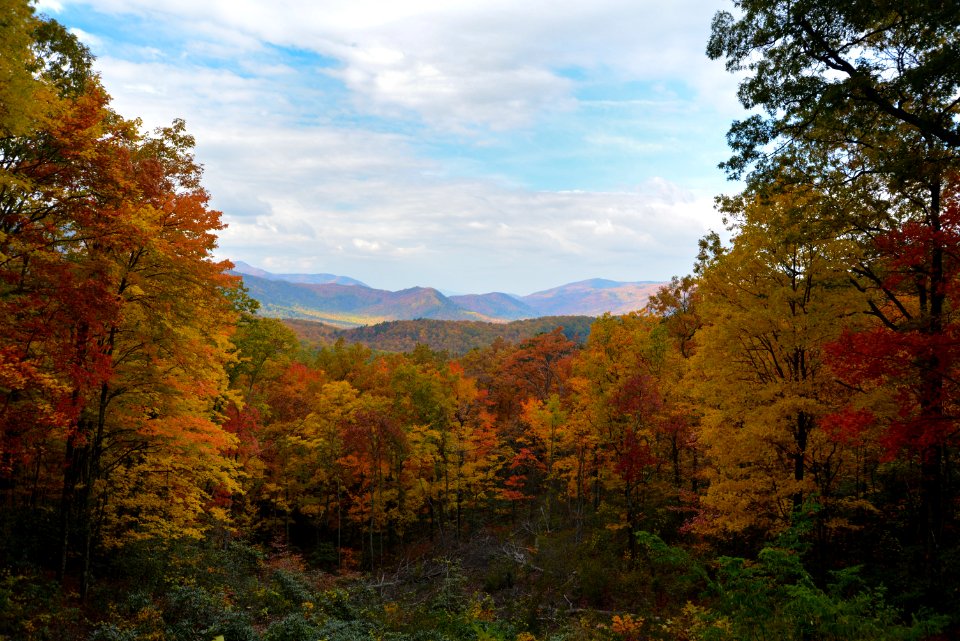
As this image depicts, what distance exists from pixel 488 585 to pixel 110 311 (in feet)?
60.4

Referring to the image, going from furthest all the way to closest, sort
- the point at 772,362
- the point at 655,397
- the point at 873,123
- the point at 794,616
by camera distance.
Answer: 1. the point at 655,397
2. the point at 772,362
3. the point at 873,123
4. the point at 794,616

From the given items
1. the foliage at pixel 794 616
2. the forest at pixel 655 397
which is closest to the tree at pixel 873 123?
the forest at pixel 655 397

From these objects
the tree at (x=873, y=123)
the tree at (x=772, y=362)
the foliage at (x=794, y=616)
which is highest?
the tree at (x=873, y=123)

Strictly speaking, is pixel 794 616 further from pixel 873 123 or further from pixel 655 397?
pixel 655 397

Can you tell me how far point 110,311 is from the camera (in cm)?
1161

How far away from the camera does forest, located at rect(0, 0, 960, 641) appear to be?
9.52m

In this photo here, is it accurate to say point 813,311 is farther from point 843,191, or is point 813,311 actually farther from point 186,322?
point 186,322

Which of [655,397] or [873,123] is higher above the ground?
[873,123]

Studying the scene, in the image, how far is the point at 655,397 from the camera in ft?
70.4

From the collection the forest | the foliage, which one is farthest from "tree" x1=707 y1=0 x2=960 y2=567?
the foliage

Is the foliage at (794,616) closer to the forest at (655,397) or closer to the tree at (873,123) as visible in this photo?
the forest at (655,397)

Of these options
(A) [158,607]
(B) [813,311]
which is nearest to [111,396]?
(A) [158,607]

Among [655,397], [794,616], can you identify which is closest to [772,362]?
[655,397]

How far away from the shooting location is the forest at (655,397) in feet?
31.2
